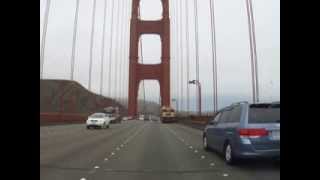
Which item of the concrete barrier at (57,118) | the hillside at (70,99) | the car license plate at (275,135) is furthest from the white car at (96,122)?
the hillside at (70,99)

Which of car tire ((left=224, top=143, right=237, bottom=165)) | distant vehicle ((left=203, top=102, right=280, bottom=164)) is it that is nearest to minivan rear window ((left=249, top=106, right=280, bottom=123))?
distant vehicle ((left=203, top=102, right=280, bottom=164))

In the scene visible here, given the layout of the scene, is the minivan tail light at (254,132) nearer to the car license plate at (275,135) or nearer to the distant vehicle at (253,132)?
the distant vehicle at (253,132)

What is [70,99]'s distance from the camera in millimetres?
93688

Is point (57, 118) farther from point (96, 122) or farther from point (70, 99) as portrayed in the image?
point (70, 99)

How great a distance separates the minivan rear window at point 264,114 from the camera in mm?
12773

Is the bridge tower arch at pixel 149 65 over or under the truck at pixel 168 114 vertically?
over

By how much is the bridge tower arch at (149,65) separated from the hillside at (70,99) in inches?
235

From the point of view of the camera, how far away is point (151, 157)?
16312mm

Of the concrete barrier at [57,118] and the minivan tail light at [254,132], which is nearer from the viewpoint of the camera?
the minivan tail light at [254,132]
